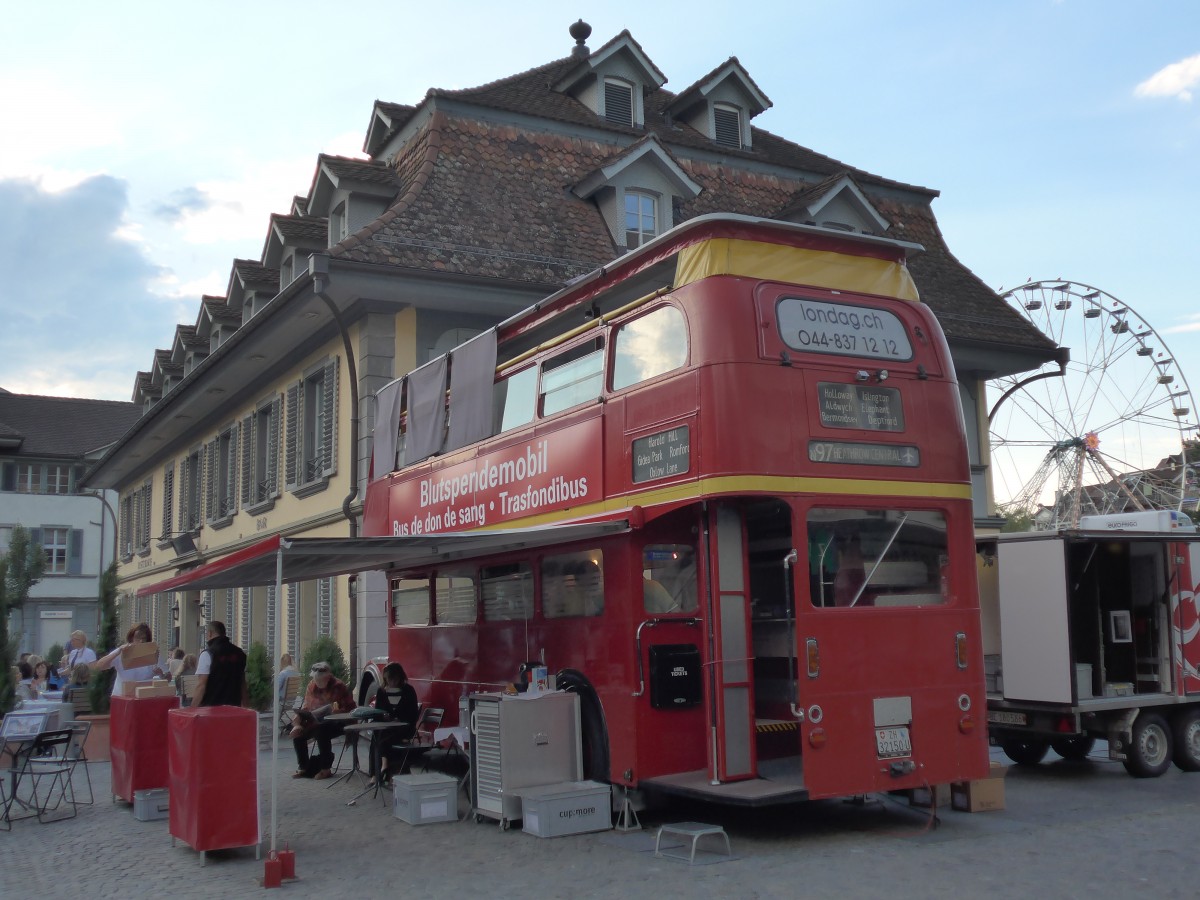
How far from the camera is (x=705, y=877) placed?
27.7 feet

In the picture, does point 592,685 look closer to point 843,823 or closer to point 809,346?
point 843,823

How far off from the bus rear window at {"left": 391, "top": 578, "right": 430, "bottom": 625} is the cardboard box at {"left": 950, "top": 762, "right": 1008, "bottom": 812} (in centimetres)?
640

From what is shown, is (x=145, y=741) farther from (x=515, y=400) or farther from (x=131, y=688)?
(x=515, y=400)

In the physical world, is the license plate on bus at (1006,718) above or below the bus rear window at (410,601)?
below

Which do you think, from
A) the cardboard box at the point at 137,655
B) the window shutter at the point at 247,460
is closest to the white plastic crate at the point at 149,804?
the cardboard box at the point at 137,655

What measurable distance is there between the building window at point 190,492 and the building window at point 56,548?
26088 mm

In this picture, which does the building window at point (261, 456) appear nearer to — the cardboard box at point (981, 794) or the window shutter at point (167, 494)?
the window shutter at point (167, 494)

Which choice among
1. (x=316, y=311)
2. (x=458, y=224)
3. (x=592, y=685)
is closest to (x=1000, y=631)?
(x=592, y=685)

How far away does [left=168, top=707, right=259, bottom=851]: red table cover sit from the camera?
9344 mm

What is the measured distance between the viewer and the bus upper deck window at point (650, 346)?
33.0ft

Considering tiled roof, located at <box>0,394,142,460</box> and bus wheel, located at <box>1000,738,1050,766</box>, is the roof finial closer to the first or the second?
bus wheel, located at <box>1000,738,1050,766</box>

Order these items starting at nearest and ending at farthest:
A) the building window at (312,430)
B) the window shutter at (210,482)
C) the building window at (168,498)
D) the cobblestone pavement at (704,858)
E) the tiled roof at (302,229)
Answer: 1. the cobblestone pavement at (704,858)
2. the building window at (312,430)
3. the tiled roof at (302,229)
4. the window shutter at (210,482)
5. the building window at (168,498)

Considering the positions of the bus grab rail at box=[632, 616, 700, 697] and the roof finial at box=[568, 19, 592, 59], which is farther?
the roof finial at box=[568, 19, 592, 59]

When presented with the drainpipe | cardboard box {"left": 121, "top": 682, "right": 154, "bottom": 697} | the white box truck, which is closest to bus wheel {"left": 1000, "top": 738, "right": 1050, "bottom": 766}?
the white box truck
